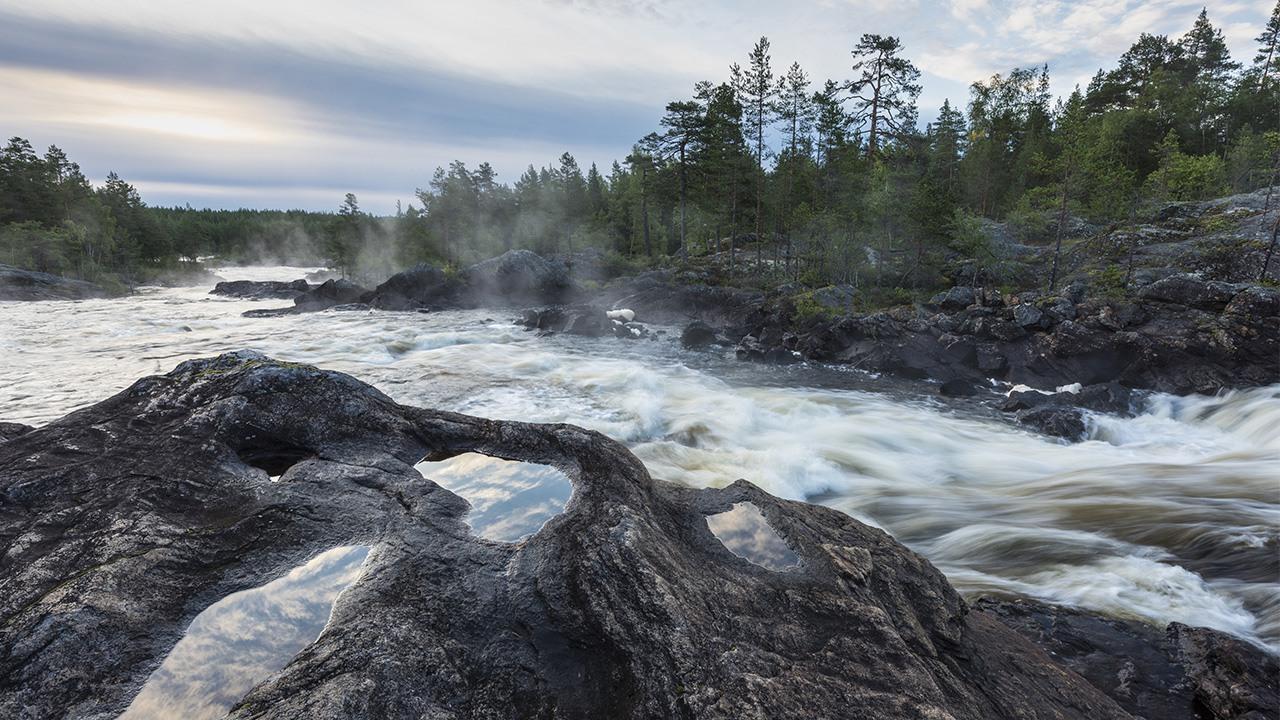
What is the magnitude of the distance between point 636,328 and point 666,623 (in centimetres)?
2880

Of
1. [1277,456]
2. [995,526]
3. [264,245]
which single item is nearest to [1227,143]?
[1277,456]

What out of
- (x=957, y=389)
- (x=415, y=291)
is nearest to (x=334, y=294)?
(x=415, y=291)

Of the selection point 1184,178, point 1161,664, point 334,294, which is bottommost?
point 1161,664

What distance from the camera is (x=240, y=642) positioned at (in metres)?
2.92

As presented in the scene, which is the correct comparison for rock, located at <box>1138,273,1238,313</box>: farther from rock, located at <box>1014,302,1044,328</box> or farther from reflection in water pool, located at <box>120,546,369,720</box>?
reflection in water pool, located at <box>120,546,369,720</box>

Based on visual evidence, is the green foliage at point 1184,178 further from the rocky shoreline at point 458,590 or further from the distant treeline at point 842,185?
the rocky shoreline at point 458,590

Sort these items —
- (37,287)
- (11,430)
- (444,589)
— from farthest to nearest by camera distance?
(37,287) → (11,430) → (444,589)

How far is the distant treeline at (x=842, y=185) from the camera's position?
118 ft

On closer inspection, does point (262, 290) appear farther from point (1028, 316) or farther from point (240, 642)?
point (1028, 316)

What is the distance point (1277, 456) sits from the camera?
12250 mm

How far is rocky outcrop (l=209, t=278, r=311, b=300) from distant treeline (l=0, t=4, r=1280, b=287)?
14.3 meters

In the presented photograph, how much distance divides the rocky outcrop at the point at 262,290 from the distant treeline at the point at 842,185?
1431 centimetres

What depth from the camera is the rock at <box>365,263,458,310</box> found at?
42.9 meters

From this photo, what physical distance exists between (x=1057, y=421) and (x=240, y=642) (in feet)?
58.8
